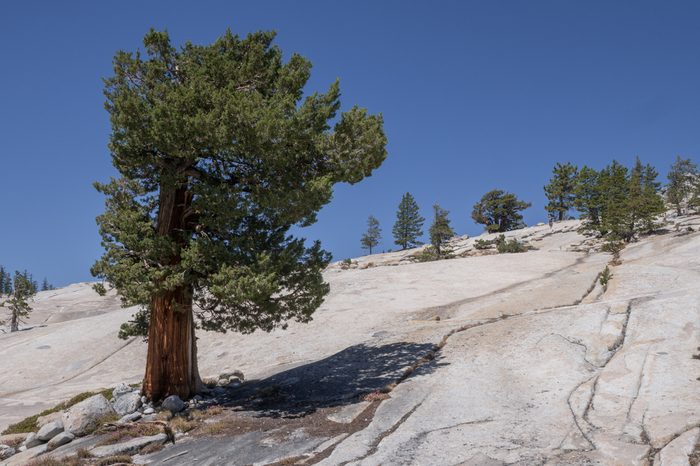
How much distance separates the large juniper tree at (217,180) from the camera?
1404 cm

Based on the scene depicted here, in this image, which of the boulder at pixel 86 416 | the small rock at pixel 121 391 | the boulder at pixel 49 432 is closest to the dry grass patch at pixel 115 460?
the boulder at pixel 86 416

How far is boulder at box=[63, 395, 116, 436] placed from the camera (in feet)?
47.4

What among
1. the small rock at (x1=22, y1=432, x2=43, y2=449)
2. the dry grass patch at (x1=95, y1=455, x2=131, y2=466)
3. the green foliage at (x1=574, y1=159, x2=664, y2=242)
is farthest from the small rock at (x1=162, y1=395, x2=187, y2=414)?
the green foliage at (x1=574, y1=159, x2=664, y2=242)

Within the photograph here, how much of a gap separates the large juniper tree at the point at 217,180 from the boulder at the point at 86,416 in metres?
1.84

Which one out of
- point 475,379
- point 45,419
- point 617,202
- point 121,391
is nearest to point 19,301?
point 45,419

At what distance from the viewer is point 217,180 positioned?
15688 mm

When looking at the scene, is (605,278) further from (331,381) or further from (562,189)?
(562,189)

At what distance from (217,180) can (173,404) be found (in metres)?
7.99

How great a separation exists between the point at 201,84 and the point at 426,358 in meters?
12.5

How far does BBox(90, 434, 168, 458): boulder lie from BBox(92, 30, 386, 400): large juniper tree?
4227 mm

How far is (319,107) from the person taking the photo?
16625mm

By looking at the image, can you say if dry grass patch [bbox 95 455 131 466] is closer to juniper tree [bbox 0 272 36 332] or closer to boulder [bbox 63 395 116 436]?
boulder [bbox 63 395 116 436]

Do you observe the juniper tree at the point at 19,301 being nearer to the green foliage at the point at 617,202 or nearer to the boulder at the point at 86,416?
the boulder at the point at 86,416

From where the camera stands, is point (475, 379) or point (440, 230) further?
point (440, 230)
